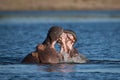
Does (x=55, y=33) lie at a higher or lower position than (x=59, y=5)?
lower

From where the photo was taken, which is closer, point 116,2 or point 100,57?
point 100,57

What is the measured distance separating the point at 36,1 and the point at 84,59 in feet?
126

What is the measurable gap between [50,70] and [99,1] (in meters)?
38.9

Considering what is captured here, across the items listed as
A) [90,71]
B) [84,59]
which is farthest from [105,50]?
[90,71]

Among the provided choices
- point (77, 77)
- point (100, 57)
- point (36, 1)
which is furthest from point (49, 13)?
point (77, 77)

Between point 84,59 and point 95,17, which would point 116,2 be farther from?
point 84,59

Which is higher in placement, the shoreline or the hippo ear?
the shoreline

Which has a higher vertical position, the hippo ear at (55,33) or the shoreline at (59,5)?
the shoreline at (59,5)

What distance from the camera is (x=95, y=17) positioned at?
51.5 metres

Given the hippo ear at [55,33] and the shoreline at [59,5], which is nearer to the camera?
the hippo ear at [55,33]

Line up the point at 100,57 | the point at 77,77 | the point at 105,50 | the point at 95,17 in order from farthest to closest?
the point at 95,17 → the point at 105,50 → the point at 100,57 → the point at 77,77

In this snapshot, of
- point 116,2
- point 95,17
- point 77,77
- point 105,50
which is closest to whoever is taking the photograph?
point 77,77

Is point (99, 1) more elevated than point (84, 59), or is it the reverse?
point (99, 1)

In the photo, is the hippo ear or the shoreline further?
the shoreline
